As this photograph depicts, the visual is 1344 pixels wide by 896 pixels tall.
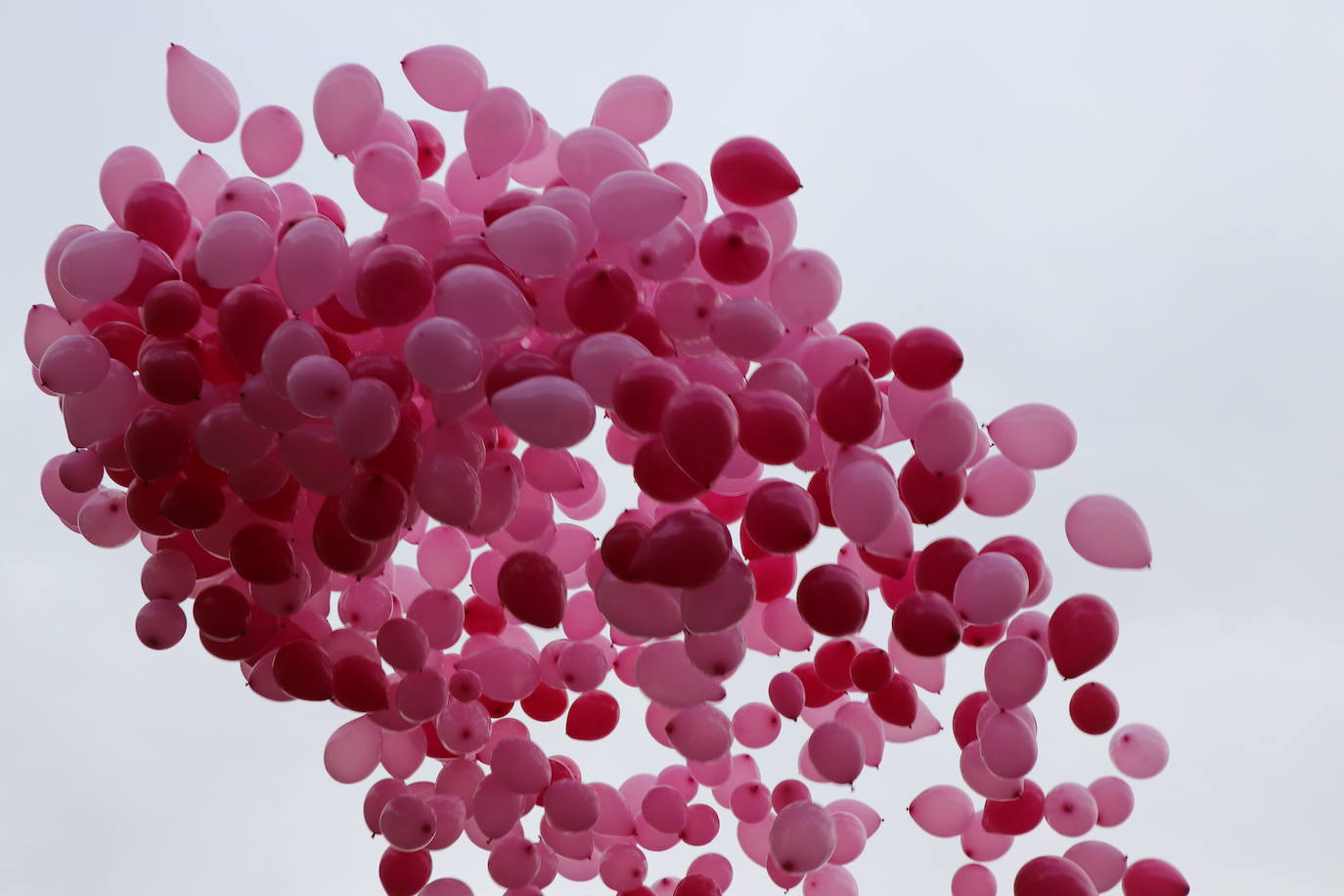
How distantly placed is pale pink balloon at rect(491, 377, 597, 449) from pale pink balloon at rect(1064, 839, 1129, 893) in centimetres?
142

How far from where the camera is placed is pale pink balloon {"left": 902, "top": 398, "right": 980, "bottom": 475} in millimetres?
2174

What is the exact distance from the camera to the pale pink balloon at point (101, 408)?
228cm

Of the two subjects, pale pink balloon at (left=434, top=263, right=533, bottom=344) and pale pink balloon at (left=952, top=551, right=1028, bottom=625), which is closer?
pale pink balloon at (left=434, top=263, right=533, bottom=344)

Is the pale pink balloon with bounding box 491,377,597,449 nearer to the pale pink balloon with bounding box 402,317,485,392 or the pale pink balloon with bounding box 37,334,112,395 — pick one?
the pale pink balloon with bounding box 402,317,485,392

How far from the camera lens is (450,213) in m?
2.47

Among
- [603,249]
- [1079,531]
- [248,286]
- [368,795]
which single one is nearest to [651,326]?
[603,249]

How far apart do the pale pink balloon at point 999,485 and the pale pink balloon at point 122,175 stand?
5.94 feet

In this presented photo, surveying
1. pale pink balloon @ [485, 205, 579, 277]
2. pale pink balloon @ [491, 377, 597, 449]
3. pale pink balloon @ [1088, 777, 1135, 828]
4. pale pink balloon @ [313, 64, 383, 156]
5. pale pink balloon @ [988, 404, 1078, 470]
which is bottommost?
pale pink balloon @ [1088, 777, 1135, 828]

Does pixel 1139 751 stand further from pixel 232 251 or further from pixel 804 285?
pixel 232 251

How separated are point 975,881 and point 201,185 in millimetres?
2255

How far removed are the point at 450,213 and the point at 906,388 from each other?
0.98 metres

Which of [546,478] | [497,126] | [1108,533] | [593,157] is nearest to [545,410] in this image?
[546,478]

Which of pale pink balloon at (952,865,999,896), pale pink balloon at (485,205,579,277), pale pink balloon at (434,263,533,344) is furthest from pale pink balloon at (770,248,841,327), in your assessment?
pale pink balloon at (952,865,999,896)

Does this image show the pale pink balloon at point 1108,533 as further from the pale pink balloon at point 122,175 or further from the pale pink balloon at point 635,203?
the pale pink balloon at point 122,175
